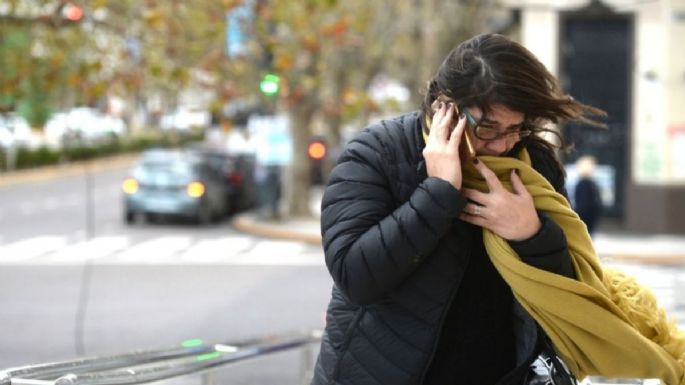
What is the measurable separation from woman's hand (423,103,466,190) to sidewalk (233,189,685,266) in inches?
529

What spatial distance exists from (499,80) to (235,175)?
27623 millimetres

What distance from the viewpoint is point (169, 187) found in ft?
84.9

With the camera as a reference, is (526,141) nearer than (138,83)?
Yes

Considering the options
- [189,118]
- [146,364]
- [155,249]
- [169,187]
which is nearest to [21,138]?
[189,118]

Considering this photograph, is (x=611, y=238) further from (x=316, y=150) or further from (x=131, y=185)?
(x=131, y=185)

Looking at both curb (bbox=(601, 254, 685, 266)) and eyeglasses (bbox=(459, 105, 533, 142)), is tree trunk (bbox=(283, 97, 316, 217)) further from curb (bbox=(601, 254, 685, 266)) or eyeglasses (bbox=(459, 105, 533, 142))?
eyeglasses (bbox=(459, 105, 533, 142))

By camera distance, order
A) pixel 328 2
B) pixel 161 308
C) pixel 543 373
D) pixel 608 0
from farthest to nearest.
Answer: pixel 608 0
pixel 161 308
pixel 328 2
pixel 543 373

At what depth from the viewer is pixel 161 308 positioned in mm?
13828

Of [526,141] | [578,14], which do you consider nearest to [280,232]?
[578,14]

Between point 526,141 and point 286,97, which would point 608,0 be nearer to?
point 286,97

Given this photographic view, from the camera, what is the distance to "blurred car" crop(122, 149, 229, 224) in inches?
1024

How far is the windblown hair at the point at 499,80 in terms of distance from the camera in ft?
8.17

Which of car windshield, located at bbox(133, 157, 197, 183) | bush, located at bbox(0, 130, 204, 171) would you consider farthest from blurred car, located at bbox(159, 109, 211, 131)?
car windshield, located at bbox(133, 157, 197, 183)

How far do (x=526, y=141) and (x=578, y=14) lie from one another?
69.1ft
